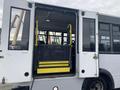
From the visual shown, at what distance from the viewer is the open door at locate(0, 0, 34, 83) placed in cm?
426

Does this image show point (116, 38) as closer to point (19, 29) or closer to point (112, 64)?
point (112, 64)

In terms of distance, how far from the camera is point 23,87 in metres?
4.52

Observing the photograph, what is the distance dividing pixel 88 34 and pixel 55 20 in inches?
47.7

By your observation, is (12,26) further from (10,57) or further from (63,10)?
(63,10)

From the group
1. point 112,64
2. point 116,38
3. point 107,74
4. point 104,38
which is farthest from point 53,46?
point 116,38

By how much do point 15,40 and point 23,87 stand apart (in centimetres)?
117

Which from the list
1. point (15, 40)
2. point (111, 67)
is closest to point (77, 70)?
point (111, 67)

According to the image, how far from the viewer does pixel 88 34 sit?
5465 millimetres

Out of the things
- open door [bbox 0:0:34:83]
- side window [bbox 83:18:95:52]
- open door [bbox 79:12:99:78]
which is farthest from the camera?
side window [bbox 83:18:95:52]

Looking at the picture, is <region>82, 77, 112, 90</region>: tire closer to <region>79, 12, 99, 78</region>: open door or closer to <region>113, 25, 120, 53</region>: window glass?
<region>79, 12, 99, 78</region>: open door

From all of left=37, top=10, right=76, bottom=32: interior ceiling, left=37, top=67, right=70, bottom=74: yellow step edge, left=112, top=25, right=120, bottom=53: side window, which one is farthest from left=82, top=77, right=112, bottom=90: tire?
left=37, top=10, right=76, bottom=32: interior ceiling

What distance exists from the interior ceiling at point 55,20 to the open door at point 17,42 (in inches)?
25.5

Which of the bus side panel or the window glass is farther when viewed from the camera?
the window glass

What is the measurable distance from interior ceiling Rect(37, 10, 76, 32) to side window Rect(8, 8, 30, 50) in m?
0.62
